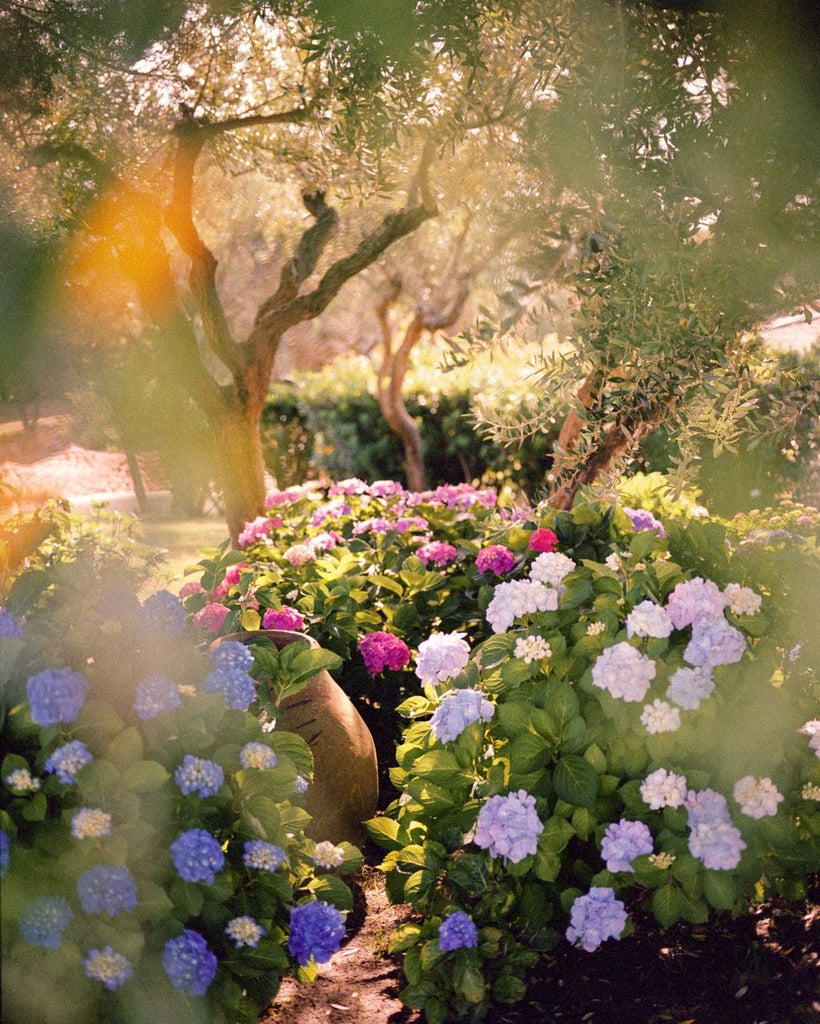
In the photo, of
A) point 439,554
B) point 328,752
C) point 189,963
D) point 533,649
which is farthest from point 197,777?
point 439,554

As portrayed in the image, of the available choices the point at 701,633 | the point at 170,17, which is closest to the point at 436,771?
the point at 701,633

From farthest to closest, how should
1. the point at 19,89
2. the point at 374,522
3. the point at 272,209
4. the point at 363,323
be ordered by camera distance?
the point at 363,323 → the point at 272,209 → the point at 374,522 → the point at 19,89

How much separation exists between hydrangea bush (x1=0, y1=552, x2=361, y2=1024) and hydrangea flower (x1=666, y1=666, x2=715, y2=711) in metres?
1.00

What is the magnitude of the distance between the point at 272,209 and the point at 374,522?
14.3 feet

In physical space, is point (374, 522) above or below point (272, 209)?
below

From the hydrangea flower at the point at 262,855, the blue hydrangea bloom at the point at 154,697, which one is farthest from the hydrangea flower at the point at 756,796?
the blue hydrangea bloom at the point at 154,697

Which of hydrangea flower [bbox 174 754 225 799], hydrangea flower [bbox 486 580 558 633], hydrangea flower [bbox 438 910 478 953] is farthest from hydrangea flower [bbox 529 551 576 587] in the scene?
hydrangea flower [bbox 174 754 225 799]

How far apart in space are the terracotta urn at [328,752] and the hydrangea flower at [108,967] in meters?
1.34

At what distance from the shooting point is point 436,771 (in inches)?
112

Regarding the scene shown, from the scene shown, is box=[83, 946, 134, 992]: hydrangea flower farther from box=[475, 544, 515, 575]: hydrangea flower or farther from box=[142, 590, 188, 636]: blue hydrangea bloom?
box=[475, 544, 515, 575]: hydrangea flower

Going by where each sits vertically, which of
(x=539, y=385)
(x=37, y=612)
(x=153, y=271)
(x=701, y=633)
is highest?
(x=153, y=271)

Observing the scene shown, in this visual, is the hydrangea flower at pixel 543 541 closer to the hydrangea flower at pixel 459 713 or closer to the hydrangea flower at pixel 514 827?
the hydrangea flower at pixel 459 713

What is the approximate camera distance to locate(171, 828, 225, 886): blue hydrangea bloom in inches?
85.2

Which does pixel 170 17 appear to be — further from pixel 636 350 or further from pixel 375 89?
pixel 636 350
